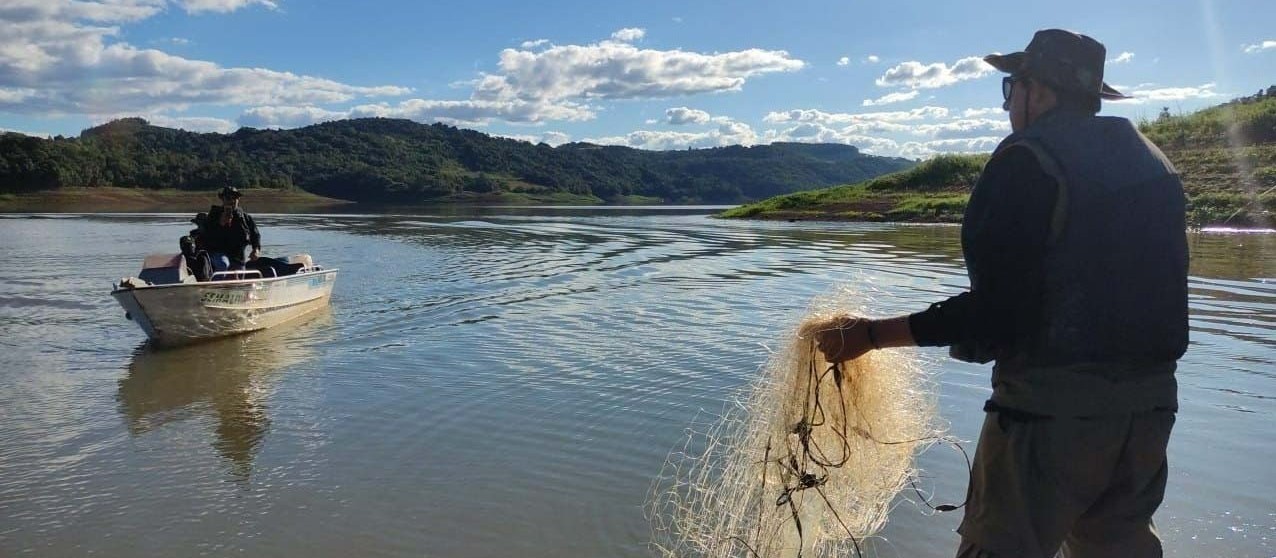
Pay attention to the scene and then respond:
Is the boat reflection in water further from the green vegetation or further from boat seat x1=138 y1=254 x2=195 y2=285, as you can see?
the green vegetation

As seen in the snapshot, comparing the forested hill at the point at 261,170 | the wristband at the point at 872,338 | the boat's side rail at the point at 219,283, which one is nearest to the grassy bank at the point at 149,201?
the forested hill at the point at 261,170

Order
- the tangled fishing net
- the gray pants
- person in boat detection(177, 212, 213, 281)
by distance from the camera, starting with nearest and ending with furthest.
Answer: the gray pants, the tangled fishing net, person in boat detection(177, 212, 213, 281)

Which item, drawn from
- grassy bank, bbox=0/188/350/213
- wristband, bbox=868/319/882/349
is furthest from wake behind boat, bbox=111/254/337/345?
grassy bank, bbox=0/188/350/213

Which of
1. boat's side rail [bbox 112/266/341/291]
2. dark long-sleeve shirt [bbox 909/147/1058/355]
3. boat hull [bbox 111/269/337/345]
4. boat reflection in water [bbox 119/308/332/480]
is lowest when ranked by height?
boat reflection in water [bbox 119/308/332/480]

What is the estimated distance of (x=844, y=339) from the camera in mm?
3131

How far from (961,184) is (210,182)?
106 meters

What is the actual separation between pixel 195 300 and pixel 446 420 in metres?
5.93

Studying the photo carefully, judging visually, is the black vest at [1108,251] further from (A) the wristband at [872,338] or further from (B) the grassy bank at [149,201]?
(B) the grassy bank at [149,201]

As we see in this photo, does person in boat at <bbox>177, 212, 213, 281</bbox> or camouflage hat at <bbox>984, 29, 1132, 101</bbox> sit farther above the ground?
camouflage hat at <bbox>984, 29, 1132, 101</bbox>

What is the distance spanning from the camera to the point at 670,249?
2956cm

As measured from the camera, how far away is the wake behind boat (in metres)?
11.5

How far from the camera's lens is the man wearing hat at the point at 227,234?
42.3ft

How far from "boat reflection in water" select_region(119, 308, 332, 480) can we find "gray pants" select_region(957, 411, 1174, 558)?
5334mm

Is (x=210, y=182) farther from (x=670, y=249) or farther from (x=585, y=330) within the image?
(x=585, y=330)
